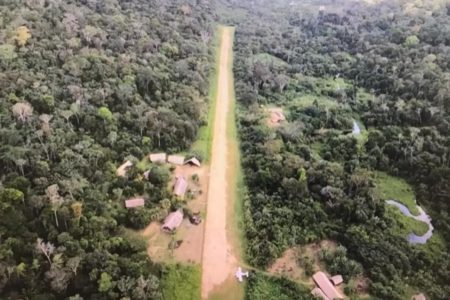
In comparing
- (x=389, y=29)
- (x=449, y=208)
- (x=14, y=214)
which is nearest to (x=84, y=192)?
(x=14, y=214)

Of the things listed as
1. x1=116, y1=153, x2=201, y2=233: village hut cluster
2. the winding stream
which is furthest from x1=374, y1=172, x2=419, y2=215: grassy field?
x1=116, y1=153, x2=201, y2=233: village hut cluster

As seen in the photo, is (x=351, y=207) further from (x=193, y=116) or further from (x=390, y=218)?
(x=193, y=116)

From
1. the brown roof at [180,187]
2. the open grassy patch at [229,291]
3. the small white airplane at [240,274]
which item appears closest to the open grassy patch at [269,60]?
the brown roof at [180,187]

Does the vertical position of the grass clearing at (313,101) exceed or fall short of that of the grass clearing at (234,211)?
it exceeds it

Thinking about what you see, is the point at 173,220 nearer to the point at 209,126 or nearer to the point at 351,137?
the point at 209,126

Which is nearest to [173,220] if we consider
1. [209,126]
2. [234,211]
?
[234,211]

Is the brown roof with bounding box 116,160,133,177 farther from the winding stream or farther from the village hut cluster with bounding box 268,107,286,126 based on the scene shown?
the winding stream

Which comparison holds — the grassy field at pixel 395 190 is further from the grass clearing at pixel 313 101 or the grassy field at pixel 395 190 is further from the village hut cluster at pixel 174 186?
the village hut cluster at pixel 174 186
